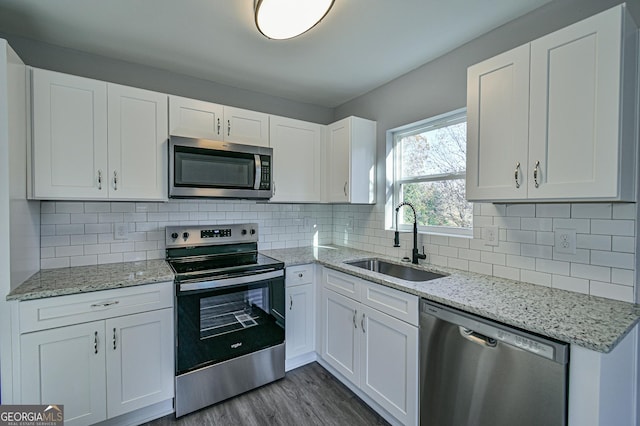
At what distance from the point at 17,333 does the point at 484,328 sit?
234cm

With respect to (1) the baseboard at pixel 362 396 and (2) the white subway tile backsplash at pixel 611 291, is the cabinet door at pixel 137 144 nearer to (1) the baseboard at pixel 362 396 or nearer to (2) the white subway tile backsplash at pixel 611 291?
(1) the baseboard at pixel 362 396

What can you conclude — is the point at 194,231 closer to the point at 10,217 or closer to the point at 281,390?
the point at 10,217

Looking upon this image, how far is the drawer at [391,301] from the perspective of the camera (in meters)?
1.67

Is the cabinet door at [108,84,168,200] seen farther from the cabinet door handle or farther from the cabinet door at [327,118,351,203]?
the cabinet door handle

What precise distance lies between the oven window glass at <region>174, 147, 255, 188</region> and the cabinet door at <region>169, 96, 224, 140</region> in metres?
0.19

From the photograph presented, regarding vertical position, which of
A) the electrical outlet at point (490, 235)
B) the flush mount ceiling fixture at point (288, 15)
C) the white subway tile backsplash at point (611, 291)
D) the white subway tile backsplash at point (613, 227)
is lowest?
the white subway tile backsplash at point (611, 291)

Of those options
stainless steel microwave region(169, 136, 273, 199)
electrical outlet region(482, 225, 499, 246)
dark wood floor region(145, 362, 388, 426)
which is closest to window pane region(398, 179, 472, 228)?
electrical outlet region(482, 225, 499, 246)

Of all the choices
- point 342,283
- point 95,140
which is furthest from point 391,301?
point 95,140

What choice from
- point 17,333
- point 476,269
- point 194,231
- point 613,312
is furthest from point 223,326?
point 613,312

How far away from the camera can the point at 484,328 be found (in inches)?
51.9

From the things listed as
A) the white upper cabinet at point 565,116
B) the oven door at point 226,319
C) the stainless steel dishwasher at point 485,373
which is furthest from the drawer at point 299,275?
the white upper cabinet at point 565,116

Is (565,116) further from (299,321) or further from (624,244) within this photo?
(299,321)

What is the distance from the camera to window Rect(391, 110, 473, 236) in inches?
88.3

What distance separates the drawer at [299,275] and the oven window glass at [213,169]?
2.59ft
